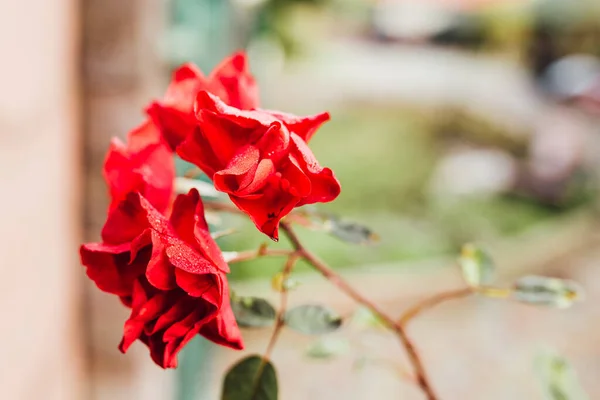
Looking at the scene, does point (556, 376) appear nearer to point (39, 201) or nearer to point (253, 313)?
point (253, 313)

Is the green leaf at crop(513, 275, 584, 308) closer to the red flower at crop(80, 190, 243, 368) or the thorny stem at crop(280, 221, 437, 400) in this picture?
the thorny stem at crop(280, 221, 437, 400)

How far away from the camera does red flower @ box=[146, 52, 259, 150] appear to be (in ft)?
1.33

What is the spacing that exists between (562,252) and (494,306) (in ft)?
2.64

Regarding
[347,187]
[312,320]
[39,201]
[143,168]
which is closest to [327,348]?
[312,320]

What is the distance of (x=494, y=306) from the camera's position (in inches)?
117

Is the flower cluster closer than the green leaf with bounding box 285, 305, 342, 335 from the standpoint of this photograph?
Yes

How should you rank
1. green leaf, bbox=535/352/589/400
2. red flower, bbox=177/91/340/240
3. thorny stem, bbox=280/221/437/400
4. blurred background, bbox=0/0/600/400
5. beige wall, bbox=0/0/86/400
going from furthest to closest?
blurred background, bbox=0/0/600/400 < beige wall, bbox=0/0/86/400 < green leaf, bbox=535/352/589/400 < thorny stem, bbox=280/221/437/400 < red flower, bbox=177/91/340/240

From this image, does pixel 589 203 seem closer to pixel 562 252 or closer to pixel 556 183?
pixel 556 183

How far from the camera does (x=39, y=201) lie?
1.00m

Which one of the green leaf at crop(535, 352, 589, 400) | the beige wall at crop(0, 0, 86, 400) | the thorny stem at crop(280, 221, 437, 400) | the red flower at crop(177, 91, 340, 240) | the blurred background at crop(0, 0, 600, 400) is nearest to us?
the red flower at crop(177, 91, 340, 240)

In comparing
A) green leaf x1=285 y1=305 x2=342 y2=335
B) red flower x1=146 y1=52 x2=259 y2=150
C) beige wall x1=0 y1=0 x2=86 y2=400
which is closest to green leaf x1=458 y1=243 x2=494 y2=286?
green leaf x1=285 y1=305 x2=342 y2=335

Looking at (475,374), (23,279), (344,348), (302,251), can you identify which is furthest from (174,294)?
(475,374)

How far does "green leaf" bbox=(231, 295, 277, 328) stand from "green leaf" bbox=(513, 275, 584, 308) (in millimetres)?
231

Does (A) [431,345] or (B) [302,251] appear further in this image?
(A) [431,345]
